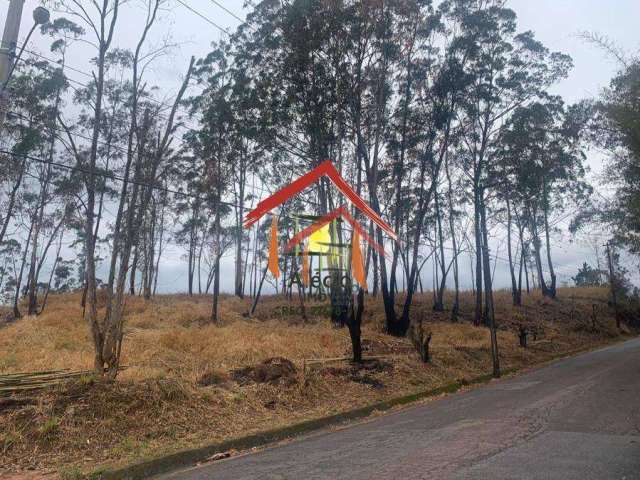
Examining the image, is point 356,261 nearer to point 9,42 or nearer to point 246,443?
point 246,443

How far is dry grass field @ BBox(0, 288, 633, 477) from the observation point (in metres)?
7.04

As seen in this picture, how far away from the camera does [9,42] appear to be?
7340mm

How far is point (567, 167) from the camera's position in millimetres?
28188

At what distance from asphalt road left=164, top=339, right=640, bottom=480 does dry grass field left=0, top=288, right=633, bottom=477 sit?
1225 millimetres

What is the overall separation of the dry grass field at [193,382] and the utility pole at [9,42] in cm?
438

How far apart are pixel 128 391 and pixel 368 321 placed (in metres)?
16.3

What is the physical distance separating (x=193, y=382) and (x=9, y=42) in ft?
19.7

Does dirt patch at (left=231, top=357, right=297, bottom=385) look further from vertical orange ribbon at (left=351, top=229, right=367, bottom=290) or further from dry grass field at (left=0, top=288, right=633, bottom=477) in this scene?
vertical orange ribbon at (left=351, top=229, right=367, bottom=290)

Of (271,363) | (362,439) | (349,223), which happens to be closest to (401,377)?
(271,363)

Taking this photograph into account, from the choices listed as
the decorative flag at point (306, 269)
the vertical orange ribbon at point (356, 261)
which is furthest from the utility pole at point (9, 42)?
the vertical orange ribbon at point (356, 261)

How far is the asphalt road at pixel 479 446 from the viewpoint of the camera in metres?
5.36

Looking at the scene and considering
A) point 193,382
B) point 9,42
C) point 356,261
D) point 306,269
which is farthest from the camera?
point 356,261
